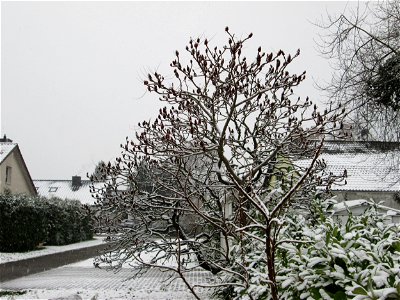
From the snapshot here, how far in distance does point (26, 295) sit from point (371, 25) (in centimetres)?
960

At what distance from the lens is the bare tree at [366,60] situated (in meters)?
10.1

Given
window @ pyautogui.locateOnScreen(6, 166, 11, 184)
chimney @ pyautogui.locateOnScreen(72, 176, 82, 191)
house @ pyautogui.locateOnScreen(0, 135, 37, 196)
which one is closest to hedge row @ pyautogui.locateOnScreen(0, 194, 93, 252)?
house @ pyautogui.locateOnScreen(0, 135, 37, 196)

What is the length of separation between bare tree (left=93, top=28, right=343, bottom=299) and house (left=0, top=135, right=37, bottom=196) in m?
22.4

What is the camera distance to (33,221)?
21984 millimetres

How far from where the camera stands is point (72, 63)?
16906 millimetres

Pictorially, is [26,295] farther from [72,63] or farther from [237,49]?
[72,63]

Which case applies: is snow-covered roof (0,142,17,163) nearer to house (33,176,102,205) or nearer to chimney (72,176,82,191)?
house (33,176,102,205)

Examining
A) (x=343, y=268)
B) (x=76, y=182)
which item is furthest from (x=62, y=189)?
(x=343, y=268)

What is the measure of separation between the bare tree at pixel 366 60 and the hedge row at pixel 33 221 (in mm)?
10557

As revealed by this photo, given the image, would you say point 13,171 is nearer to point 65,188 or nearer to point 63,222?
point 63,222

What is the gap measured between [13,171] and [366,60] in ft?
88.6

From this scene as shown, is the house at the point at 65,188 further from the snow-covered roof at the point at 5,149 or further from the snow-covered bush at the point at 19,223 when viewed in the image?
the snow-covered bush at the point at 19,223

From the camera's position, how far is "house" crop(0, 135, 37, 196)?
98.2ft

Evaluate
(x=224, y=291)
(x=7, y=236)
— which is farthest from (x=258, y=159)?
(x=7, y=236)
